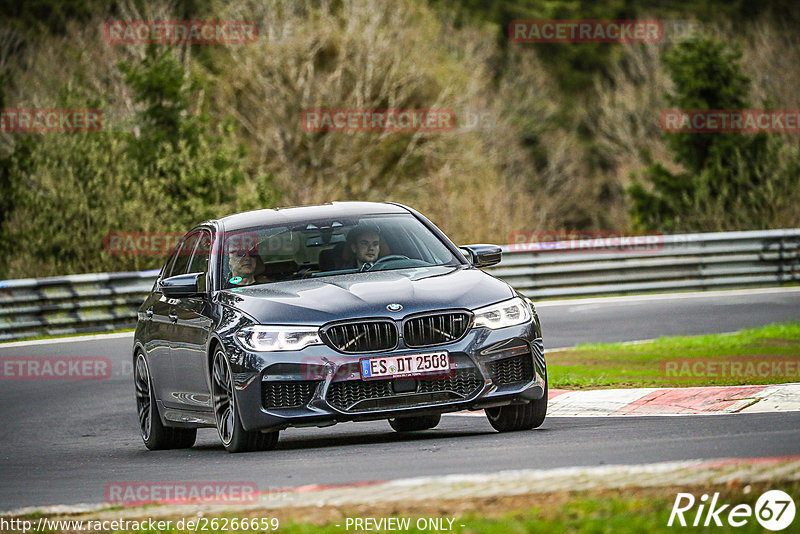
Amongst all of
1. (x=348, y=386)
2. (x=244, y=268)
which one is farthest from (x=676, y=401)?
(x=244, y=268)

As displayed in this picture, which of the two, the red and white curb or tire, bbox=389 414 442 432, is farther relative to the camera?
tire, bbox=389 414 442 432

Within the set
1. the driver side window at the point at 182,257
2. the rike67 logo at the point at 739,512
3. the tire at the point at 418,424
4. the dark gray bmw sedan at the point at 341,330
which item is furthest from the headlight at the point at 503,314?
the rike67 logo at the point at 739,512

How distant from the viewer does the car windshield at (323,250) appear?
1026cm

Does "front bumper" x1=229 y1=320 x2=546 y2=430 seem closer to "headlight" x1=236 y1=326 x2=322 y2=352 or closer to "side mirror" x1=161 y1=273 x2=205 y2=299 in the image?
"headlight" x1=236 y1=326 x2=322 y2=352

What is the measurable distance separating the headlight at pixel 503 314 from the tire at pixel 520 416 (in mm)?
555

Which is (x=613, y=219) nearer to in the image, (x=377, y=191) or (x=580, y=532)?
(x=377, y=191)

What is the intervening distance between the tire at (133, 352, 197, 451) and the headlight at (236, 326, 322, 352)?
2.33 m

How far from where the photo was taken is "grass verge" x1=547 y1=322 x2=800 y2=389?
1297 centimetres

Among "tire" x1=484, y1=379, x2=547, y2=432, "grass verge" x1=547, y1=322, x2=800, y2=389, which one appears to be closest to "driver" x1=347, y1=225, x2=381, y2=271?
"tire" x1=484, y1=379, x2=547, y2=432

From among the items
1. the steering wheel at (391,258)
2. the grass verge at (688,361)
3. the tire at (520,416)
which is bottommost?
Answer: the grass verge at (688,361)

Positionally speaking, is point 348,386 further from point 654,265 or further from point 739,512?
point 654,265

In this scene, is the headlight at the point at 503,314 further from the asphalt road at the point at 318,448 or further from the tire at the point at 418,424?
the tire at the point at 418,424

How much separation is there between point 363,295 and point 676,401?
3.08 meters

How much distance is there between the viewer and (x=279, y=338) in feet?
30.1
